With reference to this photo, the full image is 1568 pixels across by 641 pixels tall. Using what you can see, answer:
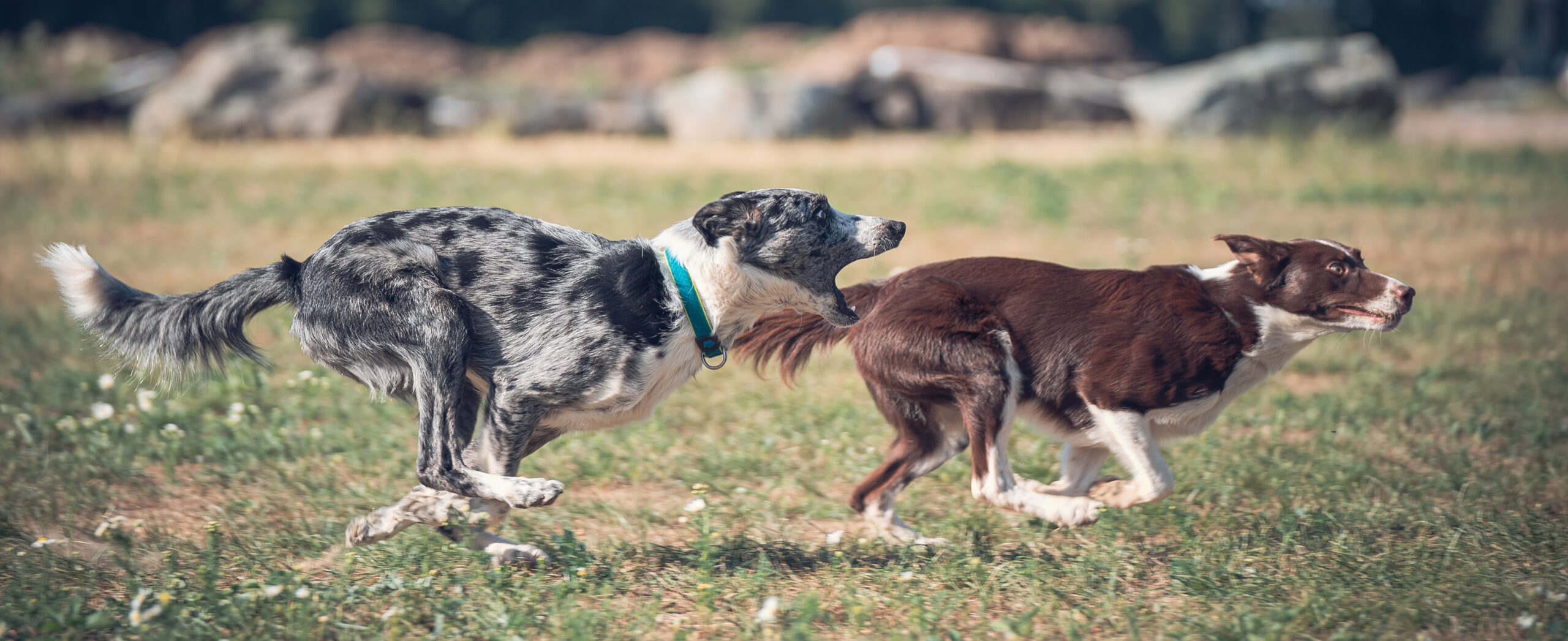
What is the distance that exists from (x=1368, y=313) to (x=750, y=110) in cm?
1398

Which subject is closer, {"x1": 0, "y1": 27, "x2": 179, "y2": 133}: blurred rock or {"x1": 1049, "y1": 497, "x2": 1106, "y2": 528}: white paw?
{"x1": 1049, "y1": 497, "x2": 1106, "y2": 528}: white paw

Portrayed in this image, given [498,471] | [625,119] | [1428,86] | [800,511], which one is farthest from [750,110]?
[1428,86]

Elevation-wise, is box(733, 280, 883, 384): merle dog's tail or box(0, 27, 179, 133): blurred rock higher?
box(0, 27, 179, 133): blurred rock

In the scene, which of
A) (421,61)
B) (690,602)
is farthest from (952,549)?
(421,61)

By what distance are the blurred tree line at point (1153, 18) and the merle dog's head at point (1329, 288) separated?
3394cm

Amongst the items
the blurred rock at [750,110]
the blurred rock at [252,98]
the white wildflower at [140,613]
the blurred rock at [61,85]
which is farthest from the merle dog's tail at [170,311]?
the blurred rock at [61,85]

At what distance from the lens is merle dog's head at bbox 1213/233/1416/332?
4.11 meters

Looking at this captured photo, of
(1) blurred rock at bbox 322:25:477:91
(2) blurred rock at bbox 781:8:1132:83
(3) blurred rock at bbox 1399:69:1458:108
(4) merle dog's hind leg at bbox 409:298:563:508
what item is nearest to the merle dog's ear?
(4) merle dog's hind leg at bbox 409:298:563:508

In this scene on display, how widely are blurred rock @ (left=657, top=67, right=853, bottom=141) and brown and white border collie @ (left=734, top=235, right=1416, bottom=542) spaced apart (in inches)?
529

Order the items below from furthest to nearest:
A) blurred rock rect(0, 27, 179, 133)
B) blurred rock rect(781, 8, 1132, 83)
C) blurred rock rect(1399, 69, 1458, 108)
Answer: blurred rock rect(1399, 69, 1458, 108) → blurred rock rect(781, 8, 1132, 83) → blurred rock rect(0, 27, 179, 133)

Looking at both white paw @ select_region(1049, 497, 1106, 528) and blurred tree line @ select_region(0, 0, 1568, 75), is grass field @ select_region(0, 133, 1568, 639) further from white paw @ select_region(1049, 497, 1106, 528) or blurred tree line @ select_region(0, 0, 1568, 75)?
blurred tree line @ select_region(0, 0, 1568, 75)

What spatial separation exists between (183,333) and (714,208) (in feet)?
5.96

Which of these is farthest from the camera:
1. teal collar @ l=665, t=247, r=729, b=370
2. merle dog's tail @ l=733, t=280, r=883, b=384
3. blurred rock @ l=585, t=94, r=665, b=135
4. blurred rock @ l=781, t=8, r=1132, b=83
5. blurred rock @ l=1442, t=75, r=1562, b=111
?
blurred rock @ l=1442, t=75, r=1562, b=111

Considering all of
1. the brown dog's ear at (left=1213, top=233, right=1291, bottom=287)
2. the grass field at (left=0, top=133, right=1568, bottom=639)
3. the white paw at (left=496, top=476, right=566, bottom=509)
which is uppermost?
the brown dog's ear at (left=1213, top=233, right=1291, bottom=287)
